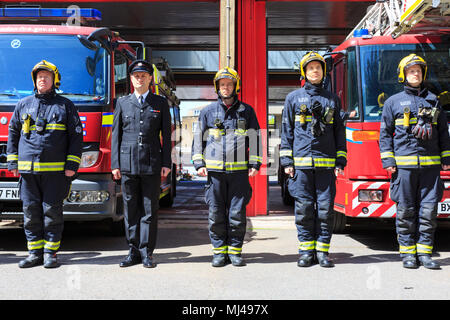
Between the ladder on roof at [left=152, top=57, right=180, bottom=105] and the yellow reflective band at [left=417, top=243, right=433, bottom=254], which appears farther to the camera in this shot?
the ladder on roof at [left=152, top=57, right=180, bottom=105]

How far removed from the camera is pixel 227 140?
16.2ft

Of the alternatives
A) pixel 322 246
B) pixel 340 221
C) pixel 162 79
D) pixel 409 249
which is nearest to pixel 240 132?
pixel 322 246

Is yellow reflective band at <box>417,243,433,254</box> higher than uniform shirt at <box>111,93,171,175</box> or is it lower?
lower

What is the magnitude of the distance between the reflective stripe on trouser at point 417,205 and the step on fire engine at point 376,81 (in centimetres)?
66

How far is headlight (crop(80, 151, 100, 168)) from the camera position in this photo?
536cm

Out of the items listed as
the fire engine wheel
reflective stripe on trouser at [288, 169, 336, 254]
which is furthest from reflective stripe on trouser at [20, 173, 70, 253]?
the fire engine wheel

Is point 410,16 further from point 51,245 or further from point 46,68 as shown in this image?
point 51,245

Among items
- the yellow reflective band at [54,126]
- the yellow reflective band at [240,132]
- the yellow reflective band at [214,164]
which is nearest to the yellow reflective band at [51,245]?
the yellow reflective band at [54,126]

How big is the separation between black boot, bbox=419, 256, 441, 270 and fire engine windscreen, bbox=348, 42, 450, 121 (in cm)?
165

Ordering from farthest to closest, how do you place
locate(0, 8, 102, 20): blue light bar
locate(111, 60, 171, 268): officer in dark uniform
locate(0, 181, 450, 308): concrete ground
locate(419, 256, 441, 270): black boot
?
locate(0, 8, 102, 20): blue light bar < locate(111, 60, 171, 268): officer in dark uniform < locate(419, 256, 441, 270): black boot < locate(0, 181, 450, 308): concrete ground

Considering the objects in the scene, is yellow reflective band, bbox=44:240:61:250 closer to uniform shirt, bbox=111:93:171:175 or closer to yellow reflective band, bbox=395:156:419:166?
uniform shirt, bbox=111:93:171:175

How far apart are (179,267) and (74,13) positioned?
3.39 m

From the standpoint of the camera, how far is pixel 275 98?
24.5 meters
